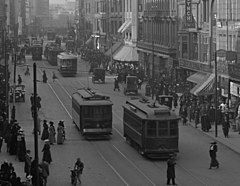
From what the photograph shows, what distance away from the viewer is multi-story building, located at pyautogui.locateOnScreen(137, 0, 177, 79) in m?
79.1

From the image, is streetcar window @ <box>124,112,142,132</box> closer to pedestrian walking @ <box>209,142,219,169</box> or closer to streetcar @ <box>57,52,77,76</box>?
pedestrian walking @ <box>209,142,219,169</box>

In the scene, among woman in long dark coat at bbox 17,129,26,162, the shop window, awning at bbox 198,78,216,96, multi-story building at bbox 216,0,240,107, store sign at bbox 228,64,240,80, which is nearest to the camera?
woman in long dark coat at bbox 17,129,26,162

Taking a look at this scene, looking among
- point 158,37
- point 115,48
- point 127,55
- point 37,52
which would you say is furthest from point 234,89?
point 37,52

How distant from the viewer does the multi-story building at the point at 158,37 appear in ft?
259

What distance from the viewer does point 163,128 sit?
35906mm

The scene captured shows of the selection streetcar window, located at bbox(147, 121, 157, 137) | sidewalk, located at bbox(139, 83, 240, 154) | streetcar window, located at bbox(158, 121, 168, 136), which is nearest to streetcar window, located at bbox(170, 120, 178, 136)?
streetcar window, located at bbox(158, 121, 168, 136)

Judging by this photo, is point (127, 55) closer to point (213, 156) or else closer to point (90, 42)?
point (90, 42)

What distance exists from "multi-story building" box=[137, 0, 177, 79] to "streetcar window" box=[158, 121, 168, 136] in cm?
3794

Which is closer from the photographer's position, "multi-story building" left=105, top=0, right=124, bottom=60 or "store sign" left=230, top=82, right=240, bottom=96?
"store sign" left=230, top=82, right=240, bottom=96

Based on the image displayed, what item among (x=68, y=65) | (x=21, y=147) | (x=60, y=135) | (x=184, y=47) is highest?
(x=184, y=47)

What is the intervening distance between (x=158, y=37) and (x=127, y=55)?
12.8 m

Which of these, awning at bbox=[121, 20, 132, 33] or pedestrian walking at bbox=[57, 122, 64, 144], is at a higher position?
awning at bbox=[121, 20, 132, 33]

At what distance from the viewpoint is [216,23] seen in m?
62.2

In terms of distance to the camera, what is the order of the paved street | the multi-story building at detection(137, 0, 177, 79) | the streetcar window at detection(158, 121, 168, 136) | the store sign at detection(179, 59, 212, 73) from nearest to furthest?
the paved street
the streetcar window at detection(158, 121, 168, 136)
the store sign at detection(179, 59, 212, 73)
the multi-story building at detection(137, 0, 177, 79)
